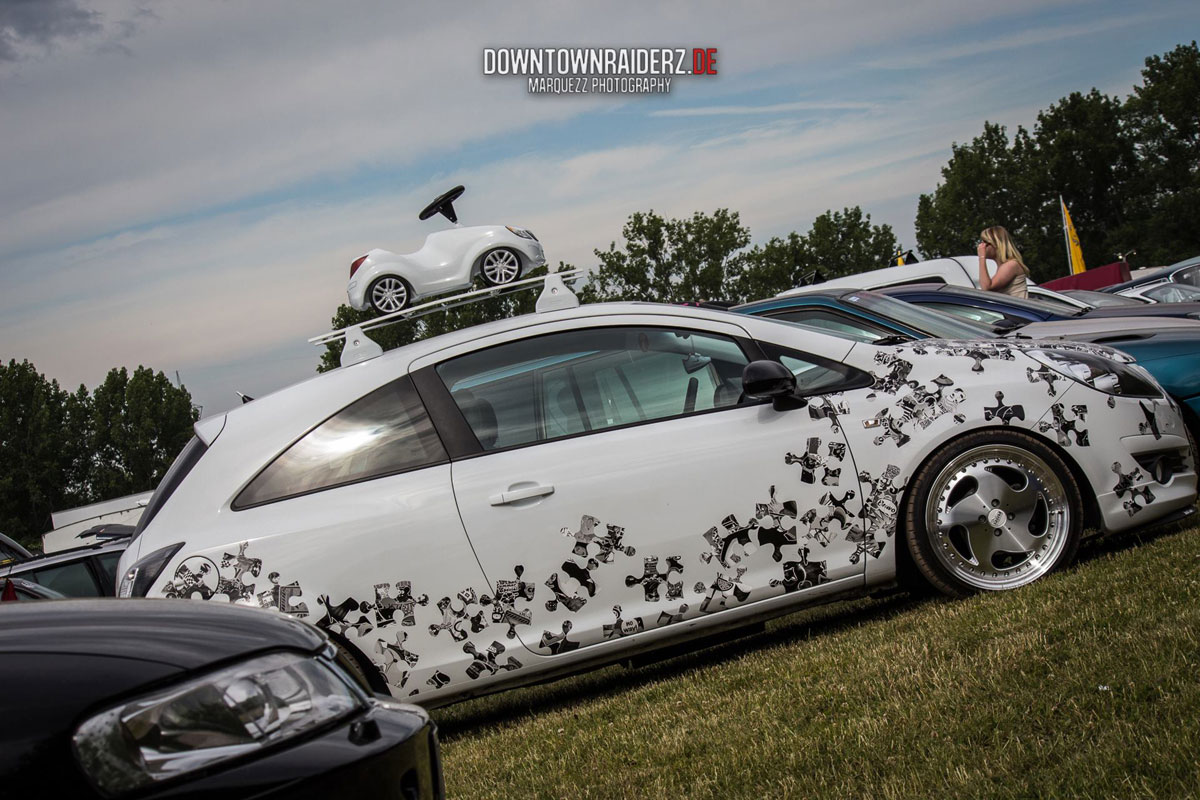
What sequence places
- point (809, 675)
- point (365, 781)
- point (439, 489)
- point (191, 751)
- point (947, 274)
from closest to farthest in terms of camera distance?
point (191, 751) < point (365, 781) < point (809, 675) < point (439, 489) < point (947, 274)

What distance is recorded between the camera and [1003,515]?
15.7ft

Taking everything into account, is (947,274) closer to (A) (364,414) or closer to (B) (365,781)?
(A) (364,414)

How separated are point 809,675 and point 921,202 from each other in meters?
98.8

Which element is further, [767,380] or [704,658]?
[704,658]

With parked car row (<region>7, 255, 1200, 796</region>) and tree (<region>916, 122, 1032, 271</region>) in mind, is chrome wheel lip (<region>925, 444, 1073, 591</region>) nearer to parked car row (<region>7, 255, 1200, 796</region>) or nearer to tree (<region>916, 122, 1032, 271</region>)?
parked car row (<region>7, 255, 1200, 796</region>)

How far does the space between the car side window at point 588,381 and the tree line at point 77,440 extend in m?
77.2

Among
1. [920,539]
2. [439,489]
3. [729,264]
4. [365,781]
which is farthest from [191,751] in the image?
[729,264]

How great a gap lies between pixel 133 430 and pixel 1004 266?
79.7 meters

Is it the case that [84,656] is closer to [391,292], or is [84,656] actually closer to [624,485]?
[624,485]

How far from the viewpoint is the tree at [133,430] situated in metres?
79.3

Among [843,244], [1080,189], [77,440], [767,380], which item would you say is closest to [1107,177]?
[1080,189]

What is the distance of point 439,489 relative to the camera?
174 inches

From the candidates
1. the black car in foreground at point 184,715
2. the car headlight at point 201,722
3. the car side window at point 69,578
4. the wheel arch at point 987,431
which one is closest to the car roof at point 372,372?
the wheel arch at point 987,431

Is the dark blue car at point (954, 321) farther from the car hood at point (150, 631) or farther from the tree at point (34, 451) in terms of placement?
the tree at point (34, 451)
